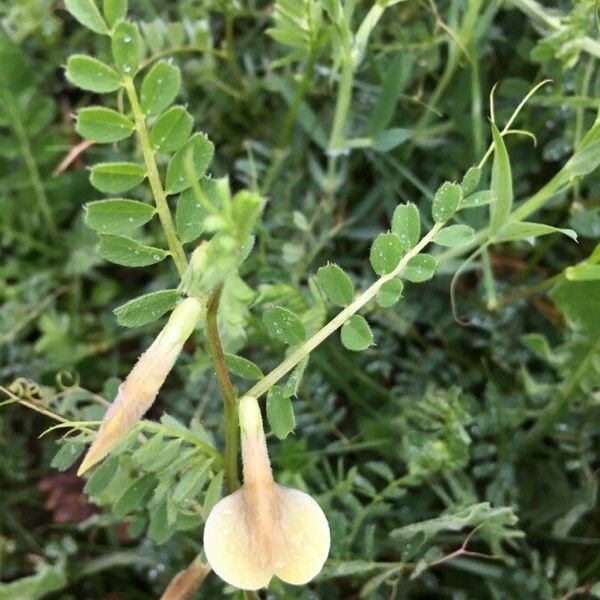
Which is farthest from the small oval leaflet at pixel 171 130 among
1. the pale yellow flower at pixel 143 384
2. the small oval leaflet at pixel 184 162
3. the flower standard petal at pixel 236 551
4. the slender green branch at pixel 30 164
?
the slender green branch at pixel 30 164

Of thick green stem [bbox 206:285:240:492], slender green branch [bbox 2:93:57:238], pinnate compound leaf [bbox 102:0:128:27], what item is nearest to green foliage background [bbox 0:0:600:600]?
slender green branch [bbox 2:93:57:238]

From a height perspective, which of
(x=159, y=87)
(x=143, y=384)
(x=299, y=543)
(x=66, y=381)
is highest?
(x=159, y=87)

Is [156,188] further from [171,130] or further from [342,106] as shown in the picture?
[342,106]

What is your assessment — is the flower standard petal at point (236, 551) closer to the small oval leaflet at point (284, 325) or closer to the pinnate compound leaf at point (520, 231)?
the small oval leaflet at point (284, 325)

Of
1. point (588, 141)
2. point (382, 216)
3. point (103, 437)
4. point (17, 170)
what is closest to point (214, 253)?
point (103, 437)

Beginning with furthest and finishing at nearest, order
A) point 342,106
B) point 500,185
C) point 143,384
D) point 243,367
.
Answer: point 342,106
point 500,185
point 243,367
point 143,384

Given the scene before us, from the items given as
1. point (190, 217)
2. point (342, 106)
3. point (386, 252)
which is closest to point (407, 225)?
point (386, 252)
